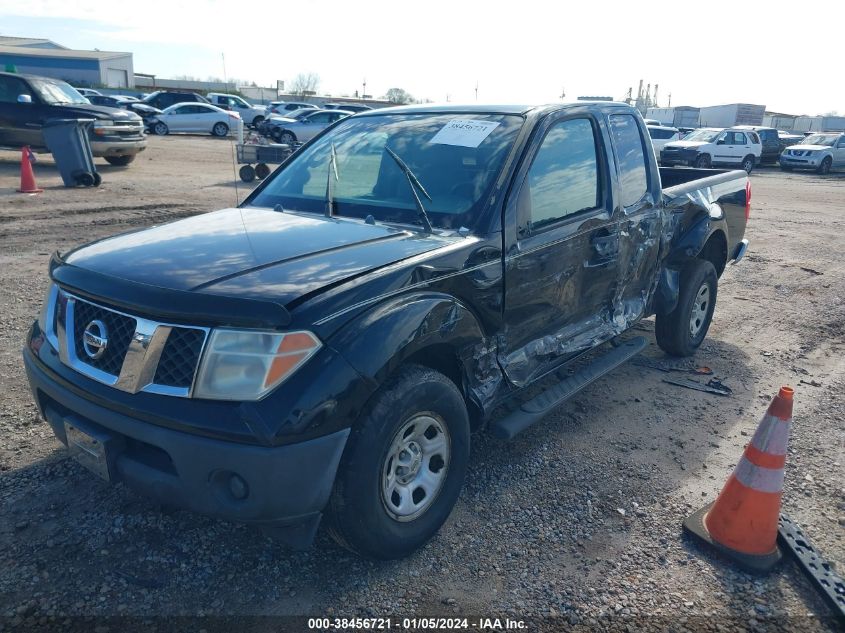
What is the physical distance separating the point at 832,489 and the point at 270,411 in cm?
318

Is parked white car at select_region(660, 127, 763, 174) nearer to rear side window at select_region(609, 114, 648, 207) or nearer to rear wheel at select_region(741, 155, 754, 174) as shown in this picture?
rear wheel at select_region(741, 155, 754, 174)

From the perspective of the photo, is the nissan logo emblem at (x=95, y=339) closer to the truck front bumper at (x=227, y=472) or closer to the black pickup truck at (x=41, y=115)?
the truck front bumper at (x=227, y=472)

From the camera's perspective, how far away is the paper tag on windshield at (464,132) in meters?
3.50

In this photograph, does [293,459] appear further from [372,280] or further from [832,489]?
[832,489]

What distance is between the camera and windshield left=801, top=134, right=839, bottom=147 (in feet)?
90.6

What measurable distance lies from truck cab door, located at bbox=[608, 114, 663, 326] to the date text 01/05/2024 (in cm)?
227

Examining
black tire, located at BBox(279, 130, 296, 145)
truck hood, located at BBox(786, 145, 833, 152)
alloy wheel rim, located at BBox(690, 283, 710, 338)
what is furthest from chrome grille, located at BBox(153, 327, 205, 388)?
truck hood, located at BBox(786, 145, 833, 152)

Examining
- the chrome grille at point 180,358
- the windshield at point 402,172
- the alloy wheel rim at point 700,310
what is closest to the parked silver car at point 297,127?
the alloy wheel rim at point 700,310

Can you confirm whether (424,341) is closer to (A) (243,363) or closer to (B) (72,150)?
(A) (243,363)

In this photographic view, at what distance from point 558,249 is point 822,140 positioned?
1200 inches

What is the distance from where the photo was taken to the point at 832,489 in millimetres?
3576

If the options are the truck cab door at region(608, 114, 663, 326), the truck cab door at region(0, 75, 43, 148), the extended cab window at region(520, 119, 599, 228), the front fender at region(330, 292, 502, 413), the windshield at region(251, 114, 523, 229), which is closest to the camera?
the front fender at region(330, 292, 502, 413)

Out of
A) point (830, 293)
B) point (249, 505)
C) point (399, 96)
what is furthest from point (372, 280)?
point (399, 96)

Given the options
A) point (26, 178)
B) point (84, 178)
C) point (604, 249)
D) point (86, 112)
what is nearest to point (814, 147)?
point (86, 112)
